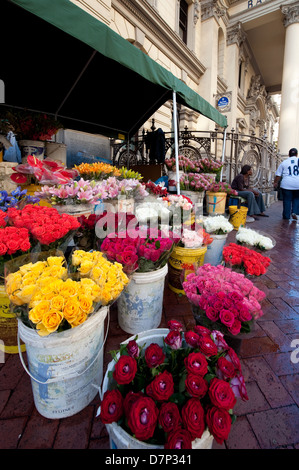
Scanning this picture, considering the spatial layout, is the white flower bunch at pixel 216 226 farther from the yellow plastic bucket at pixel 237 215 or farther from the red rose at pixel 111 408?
the red rose at pixel 111 408

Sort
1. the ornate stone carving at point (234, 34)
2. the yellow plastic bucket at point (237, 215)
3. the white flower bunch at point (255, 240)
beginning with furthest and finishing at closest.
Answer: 1. the ornate stone carving at point (234, 34)
2. the yellow plastic bucket at point (237, 215)
3. the white flower bunch at point (255, 240)

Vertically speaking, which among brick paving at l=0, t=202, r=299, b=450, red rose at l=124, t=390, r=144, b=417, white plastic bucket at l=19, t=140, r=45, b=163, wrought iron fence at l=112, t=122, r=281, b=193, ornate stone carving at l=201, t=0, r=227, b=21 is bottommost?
brick paving at l=0, t=202, r=299, b=450

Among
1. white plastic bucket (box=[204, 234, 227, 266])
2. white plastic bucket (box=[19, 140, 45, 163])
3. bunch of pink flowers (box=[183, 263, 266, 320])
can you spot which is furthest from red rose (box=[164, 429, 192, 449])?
white plastic bucket (box=[19, 140, 45, 163])

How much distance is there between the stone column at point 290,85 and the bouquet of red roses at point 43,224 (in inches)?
574

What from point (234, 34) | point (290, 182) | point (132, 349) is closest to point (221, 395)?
point (132, 349)

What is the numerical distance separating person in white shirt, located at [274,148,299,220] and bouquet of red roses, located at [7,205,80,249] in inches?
263

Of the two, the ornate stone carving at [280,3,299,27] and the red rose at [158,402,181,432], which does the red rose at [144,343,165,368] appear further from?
the ornate stone carving at [280,3,299,27]

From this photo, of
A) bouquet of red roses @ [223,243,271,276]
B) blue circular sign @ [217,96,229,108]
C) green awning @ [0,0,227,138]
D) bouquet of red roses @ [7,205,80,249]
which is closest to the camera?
bouquet of red roses @ [7,205,80,249]

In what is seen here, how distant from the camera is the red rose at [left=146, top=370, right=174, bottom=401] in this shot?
86cm

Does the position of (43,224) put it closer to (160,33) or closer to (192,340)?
(192,340)

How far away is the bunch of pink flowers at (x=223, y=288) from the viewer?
4.67 ft

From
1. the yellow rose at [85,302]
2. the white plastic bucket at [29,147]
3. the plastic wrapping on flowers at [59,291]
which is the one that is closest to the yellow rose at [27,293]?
the plastic wrapping on flowers at [59,291]
